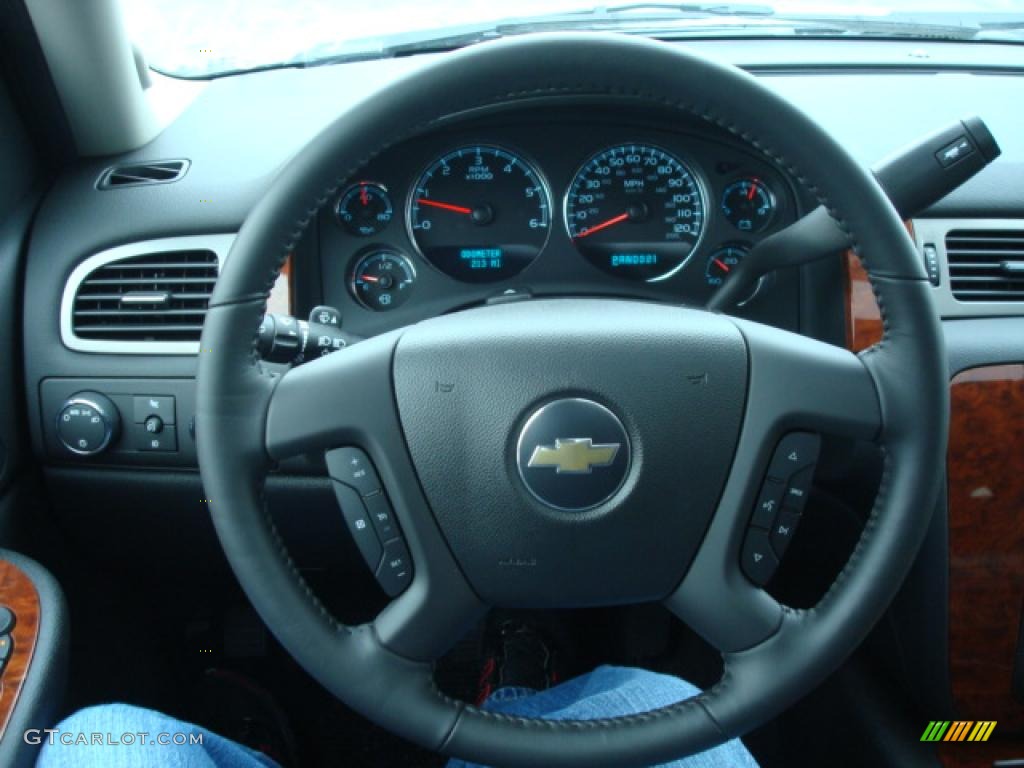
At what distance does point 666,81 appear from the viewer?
932mm

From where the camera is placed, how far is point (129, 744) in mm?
1084

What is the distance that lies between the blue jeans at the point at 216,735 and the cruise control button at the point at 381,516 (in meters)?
0.25

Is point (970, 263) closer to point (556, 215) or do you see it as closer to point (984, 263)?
point (984, 263)

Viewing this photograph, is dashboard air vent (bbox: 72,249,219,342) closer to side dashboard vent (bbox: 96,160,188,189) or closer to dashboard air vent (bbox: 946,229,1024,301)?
side dashboard vent (bbox: 96,160,188,189)

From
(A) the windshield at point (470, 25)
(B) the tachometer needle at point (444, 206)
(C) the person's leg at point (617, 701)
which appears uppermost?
(A) the windshield at point (470, 25)

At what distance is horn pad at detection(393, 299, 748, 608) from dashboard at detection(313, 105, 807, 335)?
1.90 ft

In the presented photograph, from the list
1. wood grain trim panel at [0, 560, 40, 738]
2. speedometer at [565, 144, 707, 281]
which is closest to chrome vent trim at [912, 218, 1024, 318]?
speedometer at [565, 144, 707, 281]

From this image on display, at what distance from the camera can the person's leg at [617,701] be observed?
1.19 m

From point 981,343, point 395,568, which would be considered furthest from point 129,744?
point 981,343

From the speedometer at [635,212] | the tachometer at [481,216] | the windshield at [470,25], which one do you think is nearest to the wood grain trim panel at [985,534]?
the speedometer at [635,212]

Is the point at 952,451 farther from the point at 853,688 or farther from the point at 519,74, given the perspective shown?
the point at 519,74

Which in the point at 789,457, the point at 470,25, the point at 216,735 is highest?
the point at 470,25

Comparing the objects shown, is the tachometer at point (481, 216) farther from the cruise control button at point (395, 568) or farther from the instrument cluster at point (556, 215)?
the cruise control button at point (395, 568)

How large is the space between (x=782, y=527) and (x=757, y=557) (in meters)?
0.04
